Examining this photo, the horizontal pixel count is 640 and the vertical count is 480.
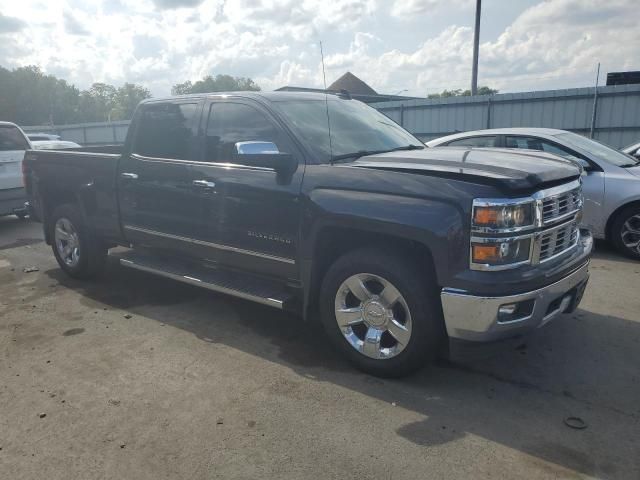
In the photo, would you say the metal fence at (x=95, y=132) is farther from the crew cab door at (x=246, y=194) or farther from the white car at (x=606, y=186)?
the crew cab door at (x=246, y=194)

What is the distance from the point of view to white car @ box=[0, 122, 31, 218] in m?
9.16

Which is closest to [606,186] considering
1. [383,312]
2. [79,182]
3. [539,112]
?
[383,312]

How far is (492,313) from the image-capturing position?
10.2 ft

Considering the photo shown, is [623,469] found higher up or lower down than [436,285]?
lower down

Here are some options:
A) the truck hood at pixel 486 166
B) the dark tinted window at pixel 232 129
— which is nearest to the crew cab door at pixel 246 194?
the dark tinted window at pixel 232 129

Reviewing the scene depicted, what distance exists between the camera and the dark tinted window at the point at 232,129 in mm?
4258

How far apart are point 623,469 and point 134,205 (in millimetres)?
4416

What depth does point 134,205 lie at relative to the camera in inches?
204

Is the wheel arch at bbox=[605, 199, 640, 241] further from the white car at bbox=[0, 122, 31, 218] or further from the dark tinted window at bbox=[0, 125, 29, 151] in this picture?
the dark tinted window at bbox=[0, 125, 29, 151]

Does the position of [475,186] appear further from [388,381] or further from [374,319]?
[388,381]

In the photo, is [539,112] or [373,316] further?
[539,112]

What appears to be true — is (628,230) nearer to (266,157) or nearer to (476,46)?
(266,157)

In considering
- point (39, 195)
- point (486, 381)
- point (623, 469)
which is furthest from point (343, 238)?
point (39, 195)

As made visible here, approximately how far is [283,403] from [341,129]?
7.31ft
